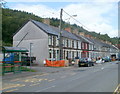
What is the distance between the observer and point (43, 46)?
3584cm

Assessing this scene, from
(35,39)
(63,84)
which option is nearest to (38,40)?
(35,39)

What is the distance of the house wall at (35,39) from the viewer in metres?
35.7

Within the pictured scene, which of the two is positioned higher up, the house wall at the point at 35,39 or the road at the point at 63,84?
the house wall at the point at 35,39

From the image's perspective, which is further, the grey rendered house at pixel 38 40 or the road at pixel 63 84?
the grey rendered house at pixel 38 40

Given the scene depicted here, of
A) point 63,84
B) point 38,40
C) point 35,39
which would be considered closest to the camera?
point 63,84

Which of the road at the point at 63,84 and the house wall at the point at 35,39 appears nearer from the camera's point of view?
the road at the point at 63,84

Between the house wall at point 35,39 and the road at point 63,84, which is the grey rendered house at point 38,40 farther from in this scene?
the road at point 63,84

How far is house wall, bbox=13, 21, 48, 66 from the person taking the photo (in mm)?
35688

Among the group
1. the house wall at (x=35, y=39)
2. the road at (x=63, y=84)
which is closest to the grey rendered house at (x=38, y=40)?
the house wall at (x=35, y=39)

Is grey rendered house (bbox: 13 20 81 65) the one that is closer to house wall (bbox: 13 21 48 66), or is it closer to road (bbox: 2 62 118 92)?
house wall (bbox: 13 21 48 66)

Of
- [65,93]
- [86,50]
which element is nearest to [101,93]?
[65,93]

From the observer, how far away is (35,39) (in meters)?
37.2

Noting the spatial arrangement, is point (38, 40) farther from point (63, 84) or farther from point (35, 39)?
point (63, 84)

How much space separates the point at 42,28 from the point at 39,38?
2.11 metres
